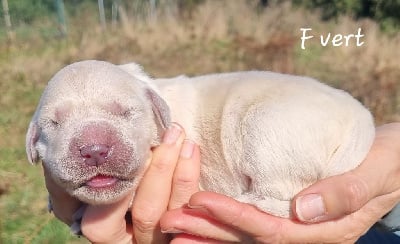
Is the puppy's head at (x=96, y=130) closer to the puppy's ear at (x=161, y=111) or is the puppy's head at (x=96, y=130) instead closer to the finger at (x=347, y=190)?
the puppy's ear at (x=161, y=111)

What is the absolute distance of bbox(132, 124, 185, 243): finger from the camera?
7.42 ft

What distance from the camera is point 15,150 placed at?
6832 mm

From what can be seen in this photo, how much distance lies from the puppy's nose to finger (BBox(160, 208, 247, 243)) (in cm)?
36

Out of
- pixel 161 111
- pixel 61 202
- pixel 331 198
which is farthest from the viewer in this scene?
pixel 61 202

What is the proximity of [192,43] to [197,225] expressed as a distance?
10.8m

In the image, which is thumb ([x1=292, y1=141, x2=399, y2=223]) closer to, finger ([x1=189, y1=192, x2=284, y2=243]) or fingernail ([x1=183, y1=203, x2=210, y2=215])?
finger ([x1=189, y1=192, x2=284, y2=243])

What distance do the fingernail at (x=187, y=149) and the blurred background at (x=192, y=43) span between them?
13.5 feet

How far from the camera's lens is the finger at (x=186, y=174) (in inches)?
90.0

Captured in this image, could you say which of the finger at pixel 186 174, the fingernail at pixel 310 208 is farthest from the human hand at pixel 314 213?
the finger at pixel 186 174

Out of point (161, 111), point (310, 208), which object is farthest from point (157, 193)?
point (310, 208)

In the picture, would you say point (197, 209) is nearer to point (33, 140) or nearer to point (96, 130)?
point (96, 130)

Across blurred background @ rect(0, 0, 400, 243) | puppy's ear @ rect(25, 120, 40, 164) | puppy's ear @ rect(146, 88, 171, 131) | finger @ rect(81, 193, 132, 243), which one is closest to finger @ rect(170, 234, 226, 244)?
finger @ rect(81, 193, 132, 243)

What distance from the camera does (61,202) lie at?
2430 millimetres

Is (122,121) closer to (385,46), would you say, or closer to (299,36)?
(385,46)
